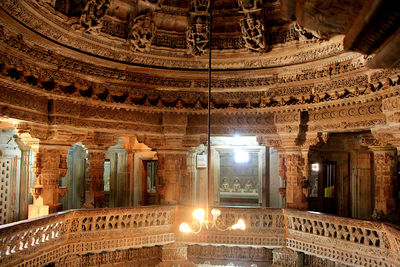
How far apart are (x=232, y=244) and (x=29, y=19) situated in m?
5.82

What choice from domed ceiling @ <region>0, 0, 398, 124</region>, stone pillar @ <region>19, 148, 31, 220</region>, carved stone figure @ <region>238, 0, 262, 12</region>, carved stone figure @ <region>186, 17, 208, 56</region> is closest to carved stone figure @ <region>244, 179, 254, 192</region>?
domed ceiling @ <region>0, 0, 398, 124</region>

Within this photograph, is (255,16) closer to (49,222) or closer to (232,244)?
(232,244)

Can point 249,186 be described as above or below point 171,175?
below

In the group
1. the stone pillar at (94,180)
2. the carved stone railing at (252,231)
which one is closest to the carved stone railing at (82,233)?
the stone pillar at (94,180)

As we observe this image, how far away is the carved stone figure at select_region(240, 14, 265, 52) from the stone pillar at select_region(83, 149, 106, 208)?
4326 mm

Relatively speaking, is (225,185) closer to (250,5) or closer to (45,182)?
(250,5)

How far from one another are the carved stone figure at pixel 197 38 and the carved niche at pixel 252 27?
2.95ft

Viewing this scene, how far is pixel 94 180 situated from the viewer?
722 cm

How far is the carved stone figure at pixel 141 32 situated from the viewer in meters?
6.91

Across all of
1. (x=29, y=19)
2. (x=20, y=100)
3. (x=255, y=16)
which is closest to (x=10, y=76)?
(x=20, y=100)

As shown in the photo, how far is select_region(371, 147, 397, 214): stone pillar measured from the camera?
6.48 metres

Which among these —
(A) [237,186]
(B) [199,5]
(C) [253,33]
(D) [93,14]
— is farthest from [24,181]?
(A) [237,186]

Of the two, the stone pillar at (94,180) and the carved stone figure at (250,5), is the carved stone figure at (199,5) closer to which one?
the carved stone figure at (250,5)

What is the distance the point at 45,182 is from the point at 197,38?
461 centimetres
